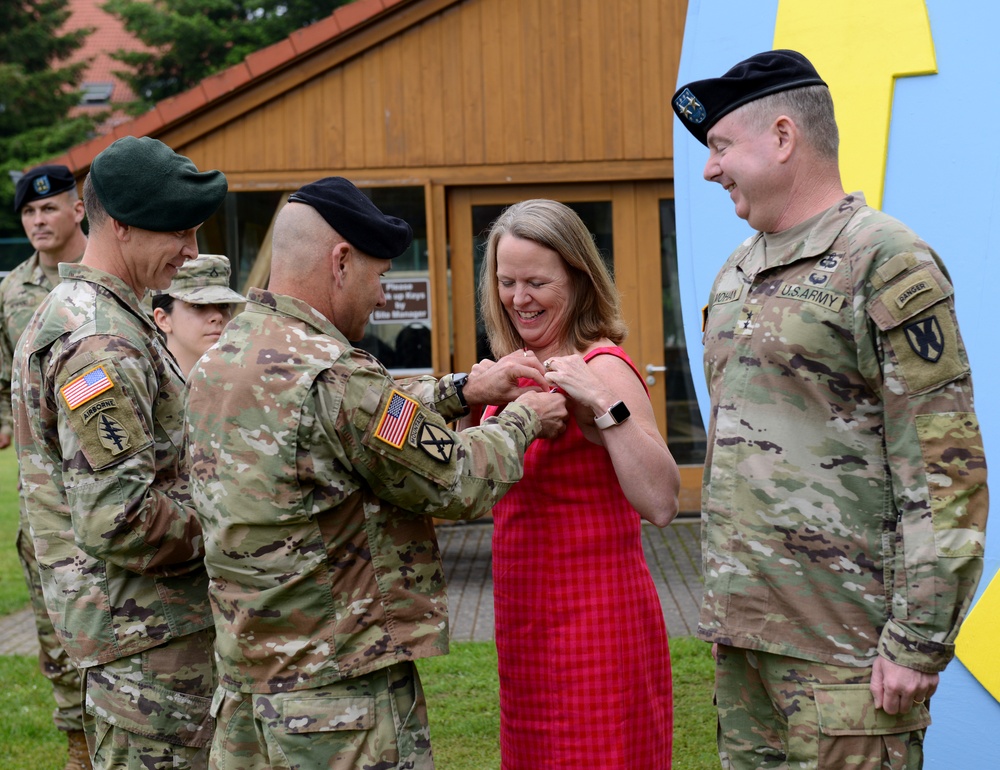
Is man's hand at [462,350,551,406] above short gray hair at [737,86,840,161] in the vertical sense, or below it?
below

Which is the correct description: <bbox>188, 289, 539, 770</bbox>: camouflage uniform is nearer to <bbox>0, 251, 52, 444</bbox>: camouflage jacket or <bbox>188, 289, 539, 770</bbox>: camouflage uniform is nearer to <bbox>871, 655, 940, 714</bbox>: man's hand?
<bbox>871, 655, 940, 714</bbox>: man's hand

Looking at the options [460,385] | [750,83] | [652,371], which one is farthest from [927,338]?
[652,371]

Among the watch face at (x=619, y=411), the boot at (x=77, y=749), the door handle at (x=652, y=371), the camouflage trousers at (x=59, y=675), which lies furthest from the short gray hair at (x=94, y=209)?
the door handle at (x=652, y=371)

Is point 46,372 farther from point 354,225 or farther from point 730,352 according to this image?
point 730,352

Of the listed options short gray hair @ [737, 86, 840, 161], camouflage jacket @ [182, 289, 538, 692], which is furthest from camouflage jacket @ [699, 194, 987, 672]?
camouflage jacket @ [182, 289, 538, 692]

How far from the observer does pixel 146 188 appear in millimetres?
2918

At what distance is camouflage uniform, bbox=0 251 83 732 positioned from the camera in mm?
4711

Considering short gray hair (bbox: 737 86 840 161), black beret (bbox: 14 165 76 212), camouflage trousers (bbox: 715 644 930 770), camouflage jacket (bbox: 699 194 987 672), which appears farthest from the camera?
black beret (bbox: 14 165 76 212)

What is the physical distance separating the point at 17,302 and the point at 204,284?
185cm

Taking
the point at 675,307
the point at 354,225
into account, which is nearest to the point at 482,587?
the point at 675,307

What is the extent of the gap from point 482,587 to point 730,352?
17.6 ft

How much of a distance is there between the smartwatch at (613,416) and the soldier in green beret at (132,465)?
3.73ft

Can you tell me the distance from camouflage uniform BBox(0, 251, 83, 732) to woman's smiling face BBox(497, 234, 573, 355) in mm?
2395

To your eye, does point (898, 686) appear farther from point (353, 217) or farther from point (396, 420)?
point (353, 217)
